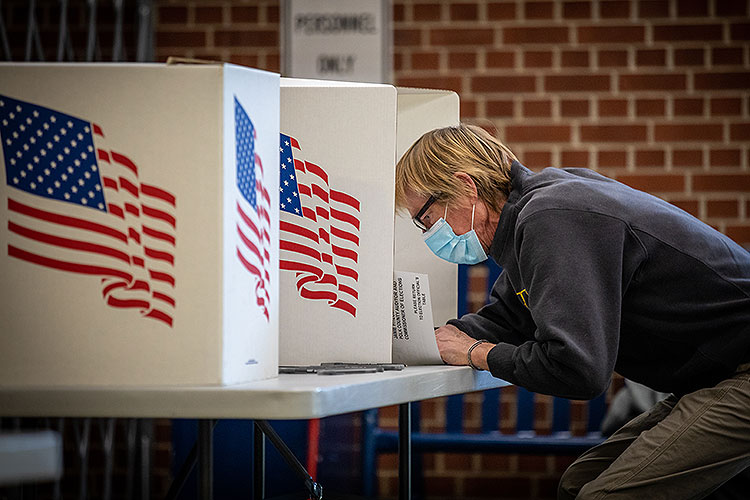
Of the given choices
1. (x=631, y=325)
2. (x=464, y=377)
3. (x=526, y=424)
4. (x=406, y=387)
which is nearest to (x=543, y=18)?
(x=526, y=424)

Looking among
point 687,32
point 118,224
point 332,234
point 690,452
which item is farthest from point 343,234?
point 687,32

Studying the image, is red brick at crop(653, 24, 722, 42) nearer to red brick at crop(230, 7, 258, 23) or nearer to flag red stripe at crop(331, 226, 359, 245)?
red brick at crop(230, 7, 258, 23)

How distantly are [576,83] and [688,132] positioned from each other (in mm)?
400

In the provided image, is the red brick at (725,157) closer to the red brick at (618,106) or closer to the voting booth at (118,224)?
the red brick at (618,106)

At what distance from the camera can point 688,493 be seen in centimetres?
138

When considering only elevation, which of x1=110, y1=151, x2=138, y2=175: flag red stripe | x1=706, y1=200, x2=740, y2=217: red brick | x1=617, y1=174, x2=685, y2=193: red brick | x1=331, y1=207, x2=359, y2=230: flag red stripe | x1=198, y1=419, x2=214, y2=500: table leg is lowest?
x1=198, y1=419, x2=214, y2=500: table leg

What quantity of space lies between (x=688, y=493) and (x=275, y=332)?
745mm

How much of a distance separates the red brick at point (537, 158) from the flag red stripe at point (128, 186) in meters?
2.09

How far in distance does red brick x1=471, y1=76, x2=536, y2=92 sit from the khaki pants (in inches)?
65.0

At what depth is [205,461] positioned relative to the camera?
946 millimetres

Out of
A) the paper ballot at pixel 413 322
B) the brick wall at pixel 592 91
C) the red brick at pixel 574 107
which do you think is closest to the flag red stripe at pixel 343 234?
the paper ballot at pixel 413 322

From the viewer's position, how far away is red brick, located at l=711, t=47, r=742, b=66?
285 cm

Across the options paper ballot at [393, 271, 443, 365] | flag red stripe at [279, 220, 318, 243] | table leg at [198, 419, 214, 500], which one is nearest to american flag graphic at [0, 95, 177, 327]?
table leg at [198, 419, 214, 500]

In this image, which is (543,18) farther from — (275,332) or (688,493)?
(275,332)
